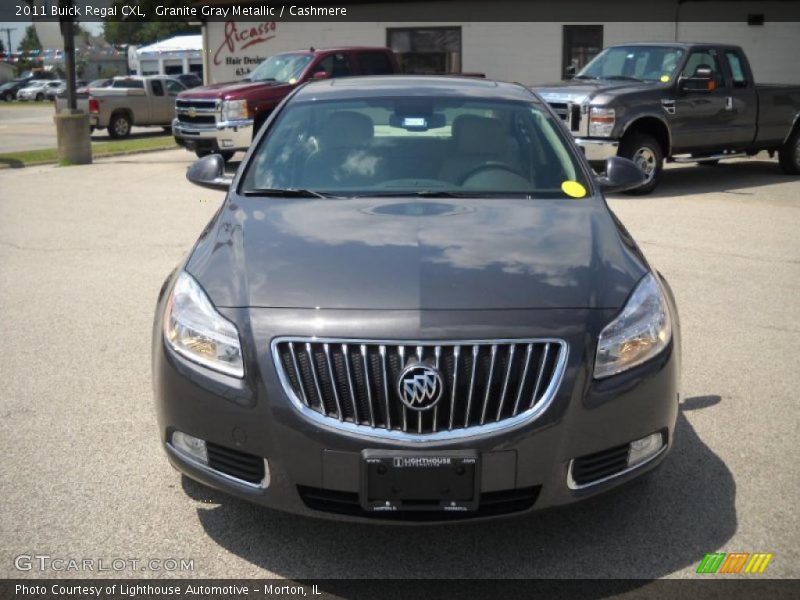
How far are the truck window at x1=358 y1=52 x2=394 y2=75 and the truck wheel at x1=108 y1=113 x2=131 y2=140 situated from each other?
11573 mm

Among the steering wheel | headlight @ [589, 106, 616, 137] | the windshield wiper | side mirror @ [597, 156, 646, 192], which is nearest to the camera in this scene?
the windshield wiper

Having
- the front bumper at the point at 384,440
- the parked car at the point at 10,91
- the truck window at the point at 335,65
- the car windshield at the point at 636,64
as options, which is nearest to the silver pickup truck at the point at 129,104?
the truck window at the point at 335,65

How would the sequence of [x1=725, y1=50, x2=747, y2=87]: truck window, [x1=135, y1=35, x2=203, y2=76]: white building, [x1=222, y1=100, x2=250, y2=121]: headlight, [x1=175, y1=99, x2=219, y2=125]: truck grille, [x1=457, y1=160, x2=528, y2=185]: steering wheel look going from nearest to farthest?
[x1=457, y1=160, x2=528, y2=185]: steering wheel < [x1=725, y1=50, x2=747, y2=87]: truck window < [x1=222, y1=100, x2=250, y2=121]: headlight < [x1=175, y1=99, x2=219, y2=125]: truck grille < [x1=135, y1=35, x2=203, y2=76]: white building

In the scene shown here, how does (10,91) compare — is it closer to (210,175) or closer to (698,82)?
(698,82)

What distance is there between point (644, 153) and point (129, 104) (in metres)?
18.7

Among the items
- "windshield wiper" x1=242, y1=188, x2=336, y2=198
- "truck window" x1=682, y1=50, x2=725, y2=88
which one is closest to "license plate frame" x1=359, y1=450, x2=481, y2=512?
"windshield wiper" x1=242, y1=188, x2=336, y2=198

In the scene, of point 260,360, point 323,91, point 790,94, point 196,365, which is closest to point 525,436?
point 260,360

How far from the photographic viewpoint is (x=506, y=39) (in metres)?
26.7

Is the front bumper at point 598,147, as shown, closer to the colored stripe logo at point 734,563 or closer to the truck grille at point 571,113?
the truck grille at point 571,113

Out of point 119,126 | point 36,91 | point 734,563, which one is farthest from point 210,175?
point 36,91

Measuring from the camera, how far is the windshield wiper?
4457mm

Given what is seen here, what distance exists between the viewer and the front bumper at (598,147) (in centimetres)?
1262

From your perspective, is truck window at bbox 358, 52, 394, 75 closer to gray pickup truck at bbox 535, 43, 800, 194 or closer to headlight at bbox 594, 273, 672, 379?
gray pickup truck at bbox 535, 43, 800, 194

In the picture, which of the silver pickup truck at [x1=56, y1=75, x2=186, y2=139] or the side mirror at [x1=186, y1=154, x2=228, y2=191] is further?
the silver pickup truck at [x1=56, y1=75, x2=186, y2=139]
